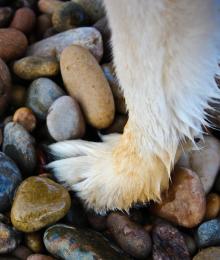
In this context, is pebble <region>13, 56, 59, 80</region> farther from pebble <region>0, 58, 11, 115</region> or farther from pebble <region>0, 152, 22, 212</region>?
pebble <region>0, 152, 22, 212</region>

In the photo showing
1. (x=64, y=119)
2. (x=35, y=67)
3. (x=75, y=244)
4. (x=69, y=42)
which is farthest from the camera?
(x=69, y=42)

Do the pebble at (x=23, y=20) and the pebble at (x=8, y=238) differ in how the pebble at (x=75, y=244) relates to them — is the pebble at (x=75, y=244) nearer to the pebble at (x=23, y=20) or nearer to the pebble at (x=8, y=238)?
the pebble at (x=8, y=238)

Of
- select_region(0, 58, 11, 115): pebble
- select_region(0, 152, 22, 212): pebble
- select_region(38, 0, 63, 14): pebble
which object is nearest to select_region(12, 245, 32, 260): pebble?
select_region(0, 152, 22, 212): pebble

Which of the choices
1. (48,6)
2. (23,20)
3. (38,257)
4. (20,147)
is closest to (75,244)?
(38,257)

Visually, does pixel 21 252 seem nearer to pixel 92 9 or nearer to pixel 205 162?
Answer: pixel 205 162

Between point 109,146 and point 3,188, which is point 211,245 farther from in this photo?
point 3,188

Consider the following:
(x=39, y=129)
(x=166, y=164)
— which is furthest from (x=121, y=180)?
(x=39, y=129)

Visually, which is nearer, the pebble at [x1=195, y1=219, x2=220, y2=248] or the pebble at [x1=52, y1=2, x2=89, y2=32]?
the pebble at [x1=195, y1=219, x2=220, y2=248]
